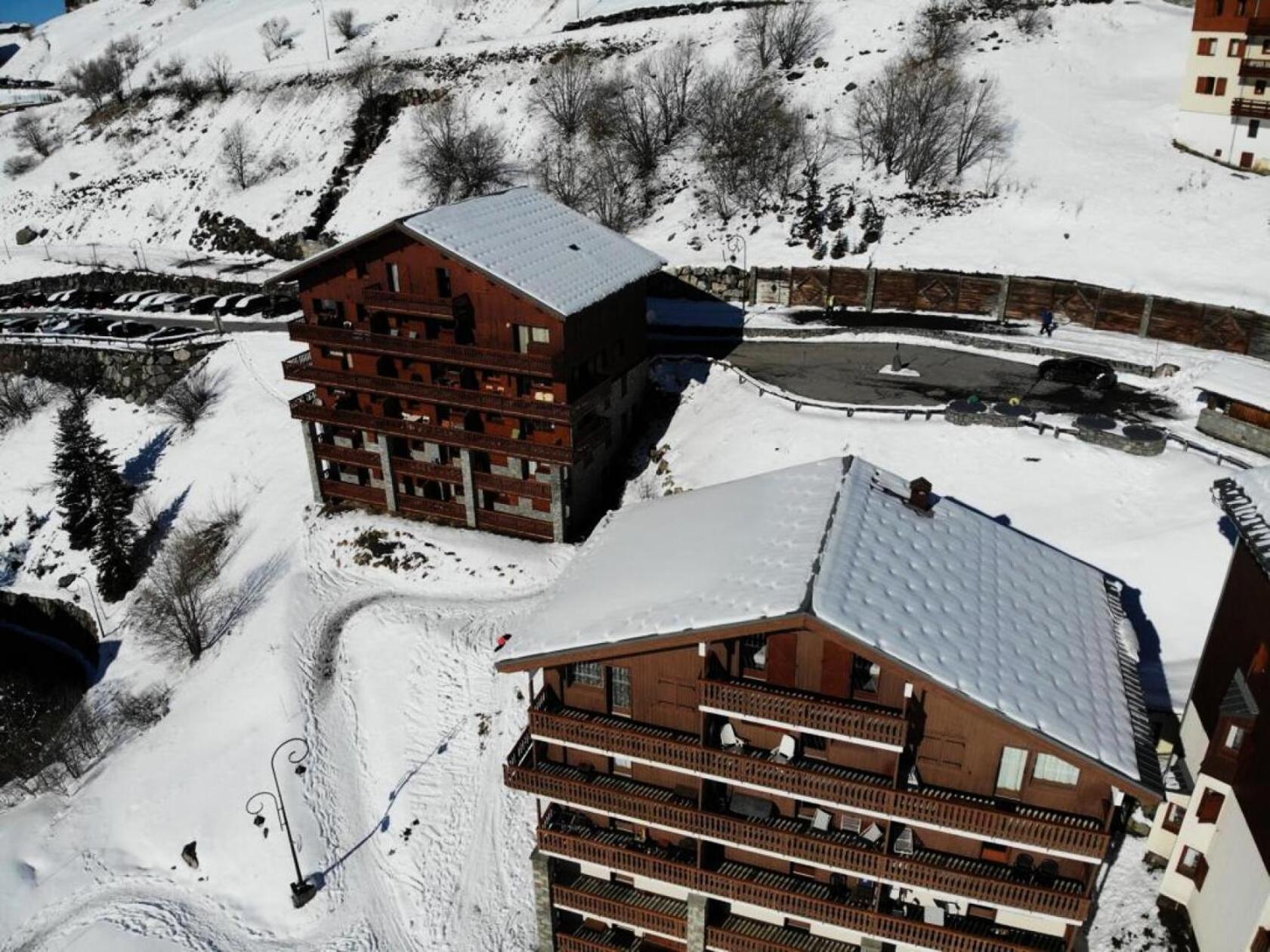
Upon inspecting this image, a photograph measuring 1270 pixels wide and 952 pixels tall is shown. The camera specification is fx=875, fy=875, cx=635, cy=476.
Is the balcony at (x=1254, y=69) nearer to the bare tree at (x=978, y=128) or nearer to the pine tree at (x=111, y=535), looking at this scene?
the bare tree at (x=978, y=128)

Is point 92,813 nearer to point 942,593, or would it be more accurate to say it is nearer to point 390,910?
point 390,910

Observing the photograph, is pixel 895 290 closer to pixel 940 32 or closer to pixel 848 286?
pixel 848 286

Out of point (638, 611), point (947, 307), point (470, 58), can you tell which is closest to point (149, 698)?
point (638, 611)

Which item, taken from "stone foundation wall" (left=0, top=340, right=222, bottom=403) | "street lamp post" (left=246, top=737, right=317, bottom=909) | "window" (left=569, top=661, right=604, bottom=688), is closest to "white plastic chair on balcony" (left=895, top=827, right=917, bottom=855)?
"window" (left=569, top=661, right=604, bottom=688)

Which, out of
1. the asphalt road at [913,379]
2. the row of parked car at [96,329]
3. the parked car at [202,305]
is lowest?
the row of parked car at [96,329]

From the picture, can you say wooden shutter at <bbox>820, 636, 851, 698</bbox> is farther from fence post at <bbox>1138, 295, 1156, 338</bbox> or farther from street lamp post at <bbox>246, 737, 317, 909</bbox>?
fence post at <bbox>1138, 295, 1156, 338</bbox>

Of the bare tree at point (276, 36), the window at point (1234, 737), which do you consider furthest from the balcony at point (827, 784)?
the bare tree at point (276, 36)

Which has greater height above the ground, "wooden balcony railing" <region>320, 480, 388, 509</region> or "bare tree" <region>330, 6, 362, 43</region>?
"bare tree" <region>330, 6, 362, 43</region>
